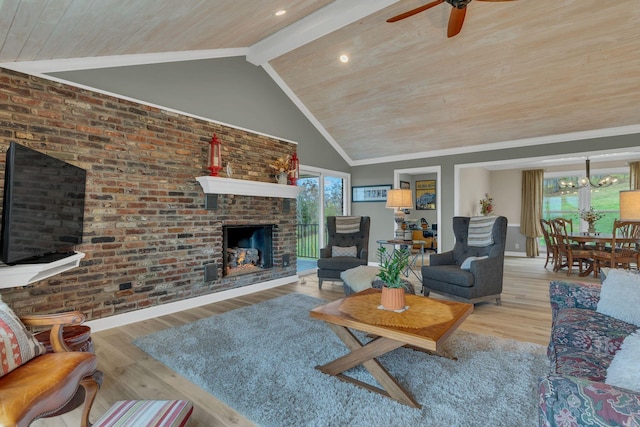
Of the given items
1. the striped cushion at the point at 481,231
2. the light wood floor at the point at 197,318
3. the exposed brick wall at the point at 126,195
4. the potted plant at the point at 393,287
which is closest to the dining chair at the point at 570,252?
the light wood floor at the point at 197,318

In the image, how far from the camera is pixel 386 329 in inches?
71.7

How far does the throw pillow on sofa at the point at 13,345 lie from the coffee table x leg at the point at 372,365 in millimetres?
1600

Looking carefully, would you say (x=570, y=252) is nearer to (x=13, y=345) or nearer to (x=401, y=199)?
(x=401, y=199)

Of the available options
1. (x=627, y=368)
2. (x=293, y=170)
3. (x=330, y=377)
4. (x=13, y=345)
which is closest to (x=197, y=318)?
(x=330, y=377)

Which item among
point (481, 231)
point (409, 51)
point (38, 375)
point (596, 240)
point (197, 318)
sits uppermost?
point (409, 51)

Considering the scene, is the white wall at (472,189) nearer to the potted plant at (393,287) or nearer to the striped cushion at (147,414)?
the potted plant at (393,287)

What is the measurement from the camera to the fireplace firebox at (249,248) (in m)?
4.68

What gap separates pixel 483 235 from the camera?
4.08m

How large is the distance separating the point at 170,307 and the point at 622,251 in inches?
263

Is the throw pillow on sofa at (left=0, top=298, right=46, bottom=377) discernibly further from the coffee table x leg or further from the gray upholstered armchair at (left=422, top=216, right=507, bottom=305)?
the gray upholstered armchair at (left=422, top=216, right=507, bottom=305)

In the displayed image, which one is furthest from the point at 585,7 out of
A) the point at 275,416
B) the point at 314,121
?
the point at 275,416

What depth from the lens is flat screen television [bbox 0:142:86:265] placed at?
6.57 feet

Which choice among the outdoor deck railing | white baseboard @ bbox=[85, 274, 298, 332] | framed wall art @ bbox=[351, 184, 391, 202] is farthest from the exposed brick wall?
framed wall art @ bbox=[351, 184, 391, 202]

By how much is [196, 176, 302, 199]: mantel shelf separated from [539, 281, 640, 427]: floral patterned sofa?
3.49m
